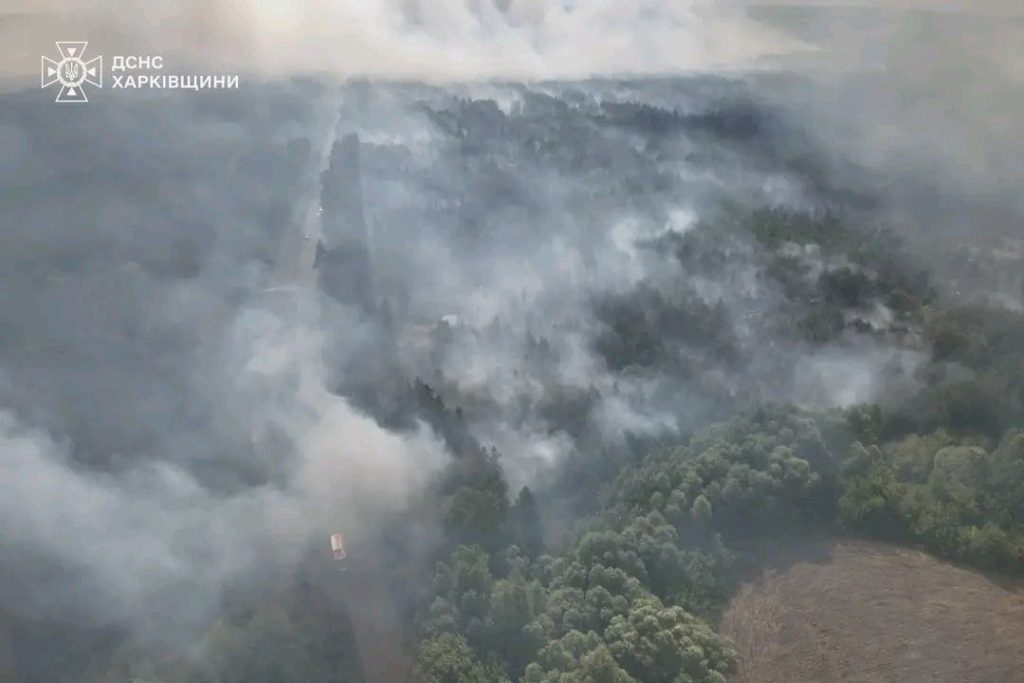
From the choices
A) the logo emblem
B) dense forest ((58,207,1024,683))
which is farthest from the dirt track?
the logo emblem

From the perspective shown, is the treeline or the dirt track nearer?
the treeline

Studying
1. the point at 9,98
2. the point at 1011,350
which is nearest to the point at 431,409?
the point at 9,98

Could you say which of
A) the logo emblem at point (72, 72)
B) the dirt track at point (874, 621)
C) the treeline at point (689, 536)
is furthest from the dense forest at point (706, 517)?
the logo emblem at point (72, 72)

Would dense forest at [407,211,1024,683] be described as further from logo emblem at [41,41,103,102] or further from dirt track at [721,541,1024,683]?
logo emblem at [41,41,103,102]

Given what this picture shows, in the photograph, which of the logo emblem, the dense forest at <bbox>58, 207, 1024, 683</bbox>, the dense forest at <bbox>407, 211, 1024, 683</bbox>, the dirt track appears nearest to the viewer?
the dense forest at <bbox>58, 207, 1024, 683</bbox>

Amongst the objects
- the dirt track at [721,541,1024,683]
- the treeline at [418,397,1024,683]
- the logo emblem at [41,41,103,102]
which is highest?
the logo emblem at [41,41,103,102]

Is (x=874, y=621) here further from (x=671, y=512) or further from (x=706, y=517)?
(x=671, y=512)

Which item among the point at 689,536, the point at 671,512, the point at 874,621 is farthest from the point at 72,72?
the point at 874,621
